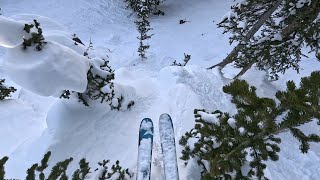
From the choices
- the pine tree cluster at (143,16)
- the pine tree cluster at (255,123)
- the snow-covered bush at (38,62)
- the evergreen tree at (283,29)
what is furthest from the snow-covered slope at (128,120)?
the pine tree cluster at (255,123)

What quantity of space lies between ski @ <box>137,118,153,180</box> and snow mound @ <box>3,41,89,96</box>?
143cm

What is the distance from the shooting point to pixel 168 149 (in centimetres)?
485

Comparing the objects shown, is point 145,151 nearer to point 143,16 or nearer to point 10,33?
point 10,33

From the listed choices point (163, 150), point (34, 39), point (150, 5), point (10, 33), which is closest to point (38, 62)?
point (34, 39)

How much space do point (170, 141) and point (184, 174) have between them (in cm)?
62

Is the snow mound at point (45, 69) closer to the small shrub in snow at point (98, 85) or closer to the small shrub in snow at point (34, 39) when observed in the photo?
the small shrub in snow at point (34, 39)

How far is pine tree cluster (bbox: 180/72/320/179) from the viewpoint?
9.21ft

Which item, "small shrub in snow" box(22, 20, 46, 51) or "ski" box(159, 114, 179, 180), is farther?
"small shrub in snow" box(22, 20, 46, 51)

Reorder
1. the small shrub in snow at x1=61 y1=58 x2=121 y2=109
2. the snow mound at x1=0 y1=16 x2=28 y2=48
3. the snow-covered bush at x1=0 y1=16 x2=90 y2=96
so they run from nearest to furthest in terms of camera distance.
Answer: the snow mound at x1=0 y1=16 x2=28 y2=48, the snow-covered bush at x1=0 y1=16 x2=90 y2=96, the small shrub in snow at x1=61 y1=58 x2=121 y2=109

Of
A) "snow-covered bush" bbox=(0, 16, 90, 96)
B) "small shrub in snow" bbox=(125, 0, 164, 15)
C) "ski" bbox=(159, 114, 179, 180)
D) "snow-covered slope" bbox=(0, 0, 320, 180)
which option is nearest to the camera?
"ski" bbox=(159, 114, 179, 180)

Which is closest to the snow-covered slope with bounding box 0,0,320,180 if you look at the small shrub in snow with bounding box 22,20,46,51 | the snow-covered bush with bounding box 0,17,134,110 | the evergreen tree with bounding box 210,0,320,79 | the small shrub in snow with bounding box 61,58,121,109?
the small shrub in snow with bounding box 61,58,121,109

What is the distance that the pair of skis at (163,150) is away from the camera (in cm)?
439

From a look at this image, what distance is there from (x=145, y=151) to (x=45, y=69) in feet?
7.46

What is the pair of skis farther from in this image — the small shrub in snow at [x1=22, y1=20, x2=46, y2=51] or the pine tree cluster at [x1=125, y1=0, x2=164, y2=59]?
the pine tree cluster at [x1=125, y1=0, x2=164, y2=59]
